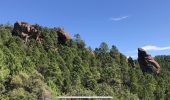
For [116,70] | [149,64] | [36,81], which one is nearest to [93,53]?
[116,70]

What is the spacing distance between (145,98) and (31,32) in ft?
144

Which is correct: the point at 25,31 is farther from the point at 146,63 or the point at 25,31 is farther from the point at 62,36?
the point at 146,63

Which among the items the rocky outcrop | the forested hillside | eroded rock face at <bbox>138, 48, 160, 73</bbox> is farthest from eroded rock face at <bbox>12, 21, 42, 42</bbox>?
eroded rock face at <bbox>138, 48, 160, 73</bbox>

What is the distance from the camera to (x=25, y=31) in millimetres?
149000

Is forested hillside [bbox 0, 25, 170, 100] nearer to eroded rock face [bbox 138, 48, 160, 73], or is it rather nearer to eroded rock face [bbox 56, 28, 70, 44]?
eroded rock face [bbox 56, 28, 70, 44]

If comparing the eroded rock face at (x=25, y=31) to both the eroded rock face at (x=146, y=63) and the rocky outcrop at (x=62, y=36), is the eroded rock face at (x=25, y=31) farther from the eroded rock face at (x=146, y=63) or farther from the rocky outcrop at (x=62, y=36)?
the eroded rock face at (x=146, y=63)

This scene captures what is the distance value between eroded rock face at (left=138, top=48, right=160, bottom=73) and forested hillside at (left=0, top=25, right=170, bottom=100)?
3.12 metres

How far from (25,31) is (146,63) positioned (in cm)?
5372

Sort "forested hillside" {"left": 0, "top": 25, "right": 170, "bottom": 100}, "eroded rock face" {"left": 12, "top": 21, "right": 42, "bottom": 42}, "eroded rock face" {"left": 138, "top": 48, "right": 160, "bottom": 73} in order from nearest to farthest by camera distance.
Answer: "forested hillside" {"left": 0, "top": 25, "right": 170, "bottom": 100} → "eroded rock face" {"left": 12, "top": 21, "right": 42, "bottom": 42} → "eroded rock face" {"left": 138, "top": 48, "right": 160, "bottom": 73}

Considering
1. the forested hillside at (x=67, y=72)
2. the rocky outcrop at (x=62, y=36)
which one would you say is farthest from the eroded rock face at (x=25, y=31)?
the rocky outcrop at (x=62, y=36)

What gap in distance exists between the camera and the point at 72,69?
132 metres

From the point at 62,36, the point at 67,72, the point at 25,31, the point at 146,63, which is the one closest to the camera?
the point at 67,72

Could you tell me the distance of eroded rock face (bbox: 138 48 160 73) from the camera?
6929 inches

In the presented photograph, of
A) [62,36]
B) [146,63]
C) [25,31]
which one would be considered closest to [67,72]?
[25,31]
